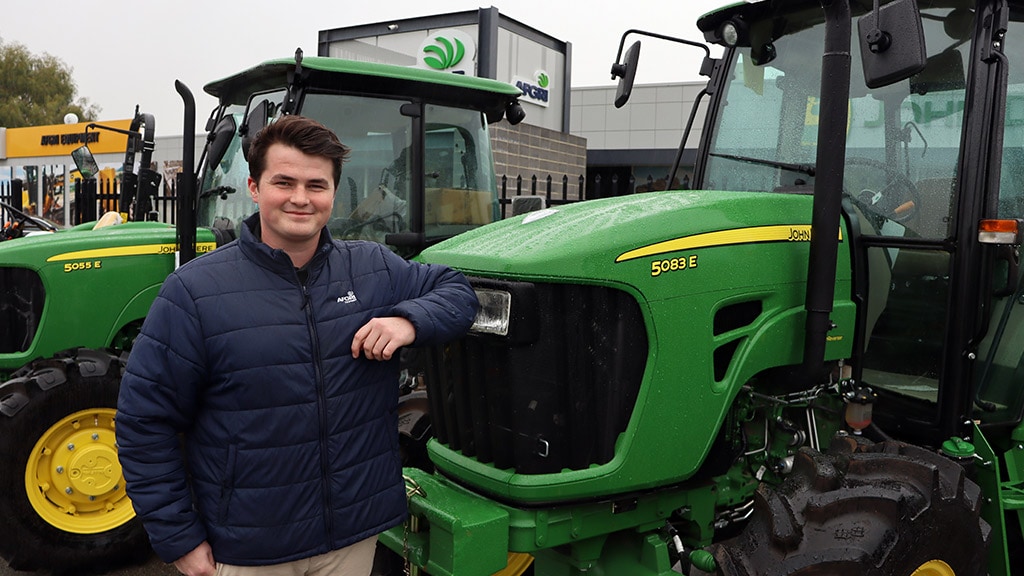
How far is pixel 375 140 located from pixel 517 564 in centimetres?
282

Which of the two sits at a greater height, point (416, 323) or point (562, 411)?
point (416, 323)

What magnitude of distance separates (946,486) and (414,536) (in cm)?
169

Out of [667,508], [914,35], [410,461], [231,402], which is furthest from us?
[410,461]

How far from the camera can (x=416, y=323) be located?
2324 mm

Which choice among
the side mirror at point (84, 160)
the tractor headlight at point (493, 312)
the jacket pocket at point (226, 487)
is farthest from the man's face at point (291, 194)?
the side mirror at point (84, 160)

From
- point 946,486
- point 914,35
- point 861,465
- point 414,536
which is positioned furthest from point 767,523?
point 914,35

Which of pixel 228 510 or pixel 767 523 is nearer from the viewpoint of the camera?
pixel 228 510

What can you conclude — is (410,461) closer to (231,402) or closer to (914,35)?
(231,402)

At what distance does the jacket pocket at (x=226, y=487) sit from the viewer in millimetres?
2160

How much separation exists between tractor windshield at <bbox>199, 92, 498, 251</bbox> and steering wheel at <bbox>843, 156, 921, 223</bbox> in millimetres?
2717

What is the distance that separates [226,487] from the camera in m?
2.17

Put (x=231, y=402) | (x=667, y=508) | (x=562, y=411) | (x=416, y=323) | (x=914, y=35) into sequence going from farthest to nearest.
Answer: (x=667, y=508) < (x=562, y=411) < (x=914, y=35) < (x=416, y=323) < (x=231, y=402)

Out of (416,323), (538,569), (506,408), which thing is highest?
(416,323)

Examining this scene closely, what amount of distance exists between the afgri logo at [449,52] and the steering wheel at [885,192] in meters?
9.15
